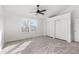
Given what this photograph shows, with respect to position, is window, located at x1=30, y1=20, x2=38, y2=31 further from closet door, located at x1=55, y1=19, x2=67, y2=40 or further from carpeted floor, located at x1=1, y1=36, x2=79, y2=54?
carpeted floor, located at x1=1, y1=36, x2=79, y2=54

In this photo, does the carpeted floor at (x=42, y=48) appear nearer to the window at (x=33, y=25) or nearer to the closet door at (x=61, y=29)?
the closet door at (x=61, y=29)

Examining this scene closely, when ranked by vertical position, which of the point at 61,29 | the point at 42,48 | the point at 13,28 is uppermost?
the point at 13,28

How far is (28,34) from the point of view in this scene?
258 inches

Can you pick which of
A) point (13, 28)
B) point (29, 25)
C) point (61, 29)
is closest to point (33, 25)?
point (29, 25)

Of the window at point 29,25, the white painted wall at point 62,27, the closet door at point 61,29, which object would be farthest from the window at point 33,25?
the closet door at point 61,29

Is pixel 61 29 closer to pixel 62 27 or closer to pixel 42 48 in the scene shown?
pixel 62 27

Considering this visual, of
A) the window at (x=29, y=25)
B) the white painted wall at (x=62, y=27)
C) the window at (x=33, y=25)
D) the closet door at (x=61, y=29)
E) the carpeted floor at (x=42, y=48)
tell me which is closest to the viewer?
the carpeted floor at (x=42, y=48)

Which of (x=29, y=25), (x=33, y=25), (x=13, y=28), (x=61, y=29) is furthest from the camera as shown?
(x=33, y=25)

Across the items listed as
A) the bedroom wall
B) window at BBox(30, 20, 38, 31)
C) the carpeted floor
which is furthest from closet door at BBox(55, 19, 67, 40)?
the bedroom wall

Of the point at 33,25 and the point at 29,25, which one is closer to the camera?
the point at 29,25

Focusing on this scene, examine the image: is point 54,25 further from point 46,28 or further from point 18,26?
point 18,26

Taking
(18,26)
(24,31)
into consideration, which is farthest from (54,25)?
(18,26)

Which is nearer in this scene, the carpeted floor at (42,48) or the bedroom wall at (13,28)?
the carpeted floor at (42,48)

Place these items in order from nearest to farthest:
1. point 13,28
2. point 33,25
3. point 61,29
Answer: point 13,28 < point 61,29 < point 33,25
